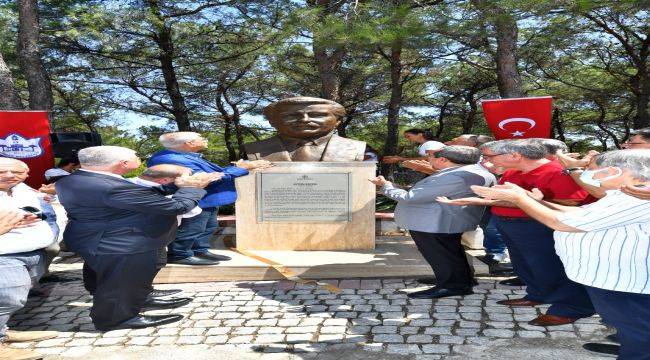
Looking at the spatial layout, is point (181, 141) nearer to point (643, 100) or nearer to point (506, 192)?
point (506, 192)

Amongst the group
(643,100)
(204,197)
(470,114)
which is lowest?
(204,197)

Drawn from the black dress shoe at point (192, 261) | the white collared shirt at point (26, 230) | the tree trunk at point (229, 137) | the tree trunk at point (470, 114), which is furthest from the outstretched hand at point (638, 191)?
the tree trunk at point (470, 114)

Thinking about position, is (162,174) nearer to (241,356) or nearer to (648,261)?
(241,356)

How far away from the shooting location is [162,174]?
12.2ft

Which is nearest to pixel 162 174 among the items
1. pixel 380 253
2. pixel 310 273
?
pixel 310 273

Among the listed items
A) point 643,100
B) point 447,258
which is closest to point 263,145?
point 447,258

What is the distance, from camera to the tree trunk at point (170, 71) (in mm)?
11938

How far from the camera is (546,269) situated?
3.63 m

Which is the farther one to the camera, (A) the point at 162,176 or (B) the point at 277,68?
(B) the point at 277,68

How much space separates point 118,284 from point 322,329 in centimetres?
137

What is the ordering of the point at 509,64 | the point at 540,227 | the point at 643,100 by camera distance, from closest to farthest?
the point at 540,227
the point at 509,64
the point at 643,100

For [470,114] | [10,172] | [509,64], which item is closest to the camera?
[10,172]

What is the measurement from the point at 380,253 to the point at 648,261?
131 inches

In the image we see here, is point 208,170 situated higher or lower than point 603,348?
higher
